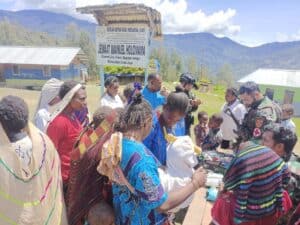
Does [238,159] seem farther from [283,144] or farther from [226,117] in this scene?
[226,117]

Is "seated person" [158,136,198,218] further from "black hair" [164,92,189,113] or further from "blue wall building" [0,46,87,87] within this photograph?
"blue wall building" [0,46,87,87]

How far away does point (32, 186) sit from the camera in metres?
2.29

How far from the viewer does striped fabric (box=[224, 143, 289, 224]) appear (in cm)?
233

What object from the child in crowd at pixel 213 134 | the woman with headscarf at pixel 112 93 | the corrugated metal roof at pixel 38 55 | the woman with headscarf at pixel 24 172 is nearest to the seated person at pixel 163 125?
the woman with headscarf at pixel 24 172

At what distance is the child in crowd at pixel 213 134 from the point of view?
6039 millimetres

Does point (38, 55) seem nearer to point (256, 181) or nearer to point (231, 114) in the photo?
point (231, 114)

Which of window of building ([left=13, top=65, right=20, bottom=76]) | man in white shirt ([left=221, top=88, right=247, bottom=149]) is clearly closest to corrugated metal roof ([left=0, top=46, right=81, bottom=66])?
window of building ([left=13, top=65, right=20, bottom=76])

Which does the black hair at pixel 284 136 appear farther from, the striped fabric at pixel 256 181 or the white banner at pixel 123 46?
the white banner at pixel 123 46

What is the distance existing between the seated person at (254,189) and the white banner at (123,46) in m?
4.52

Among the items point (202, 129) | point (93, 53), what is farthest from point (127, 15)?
point (93, 53)

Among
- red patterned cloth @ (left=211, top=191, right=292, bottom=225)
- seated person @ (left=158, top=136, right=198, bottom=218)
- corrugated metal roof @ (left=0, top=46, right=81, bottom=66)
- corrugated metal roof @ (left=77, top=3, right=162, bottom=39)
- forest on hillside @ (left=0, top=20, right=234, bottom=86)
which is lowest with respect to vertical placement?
forest on hillside @ (left=0, top=20, right=234, bottom=86)

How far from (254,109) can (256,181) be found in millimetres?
2625

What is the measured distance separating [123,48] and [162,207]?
536cm

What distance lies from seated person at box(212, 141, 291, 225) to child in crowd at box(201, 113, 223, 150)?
348cm
